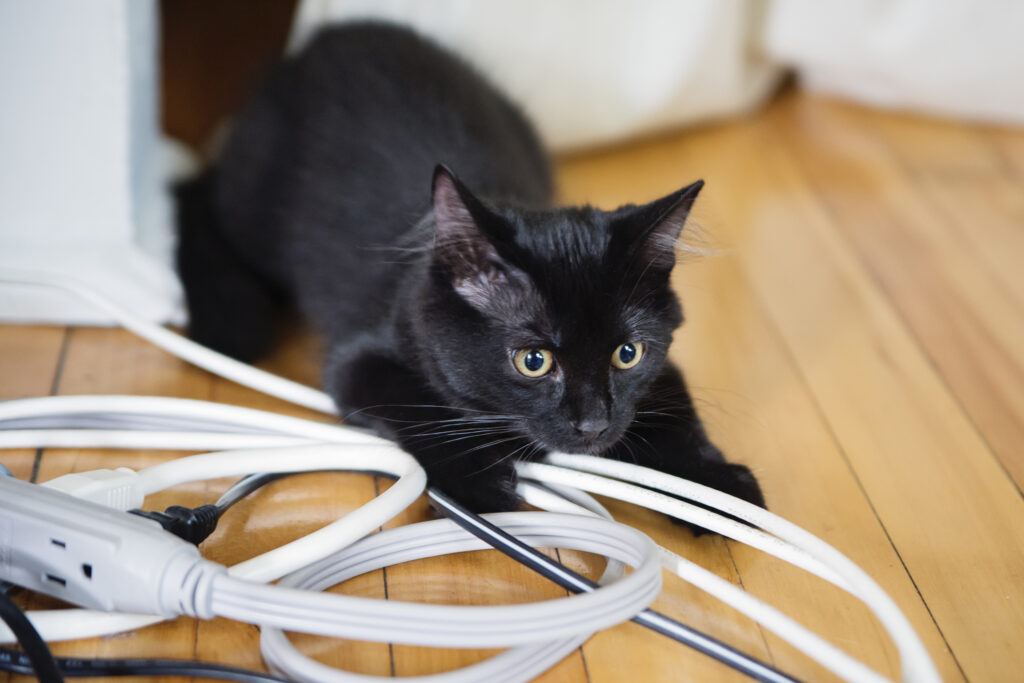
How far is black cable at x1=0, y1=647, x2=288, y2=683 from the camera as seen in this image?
95 centimetres

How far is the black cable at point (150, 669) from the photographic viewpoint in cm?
95

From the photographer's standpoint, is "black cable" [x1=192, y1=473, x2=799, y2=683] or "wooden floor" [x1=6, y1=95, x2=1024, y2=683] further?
"wooden floor" [x1=6, y1=95, x2=1024, y2=683]

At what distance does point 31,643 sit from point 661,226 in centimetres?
80

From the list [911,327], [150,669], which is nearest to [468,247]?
[150,669]

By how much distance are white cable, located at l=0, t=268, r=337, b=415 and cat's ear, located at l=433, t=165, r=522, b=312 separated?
32cm

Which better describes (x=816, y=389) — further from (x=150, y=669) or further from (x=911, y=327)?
(x=150, y=669)

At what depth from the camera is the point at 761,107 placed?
2432 mm

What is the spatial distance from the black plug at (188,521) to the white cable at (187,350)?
0.31 metres

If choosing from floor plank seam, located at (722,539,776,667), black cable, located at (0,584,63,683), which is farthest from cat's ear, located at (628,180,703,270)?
black cable, located at (0,584,63,683)

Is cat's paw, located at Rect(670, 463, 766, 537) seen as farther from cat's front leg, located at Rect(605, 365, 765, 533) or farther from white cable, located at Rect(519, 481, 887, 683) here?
white cable, located at Rect(519, 481, 887, 683)

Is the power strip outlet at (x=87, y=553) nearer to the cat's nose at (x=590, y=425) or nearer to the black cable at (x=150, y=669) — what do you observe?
the black cable at (x=150, y=669)

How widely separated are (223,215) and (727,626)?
3.80 ft

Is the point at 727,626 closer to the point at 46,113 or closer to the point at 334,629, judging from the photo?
the point at 334,629

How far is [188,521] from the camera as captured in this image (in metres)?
1.05
